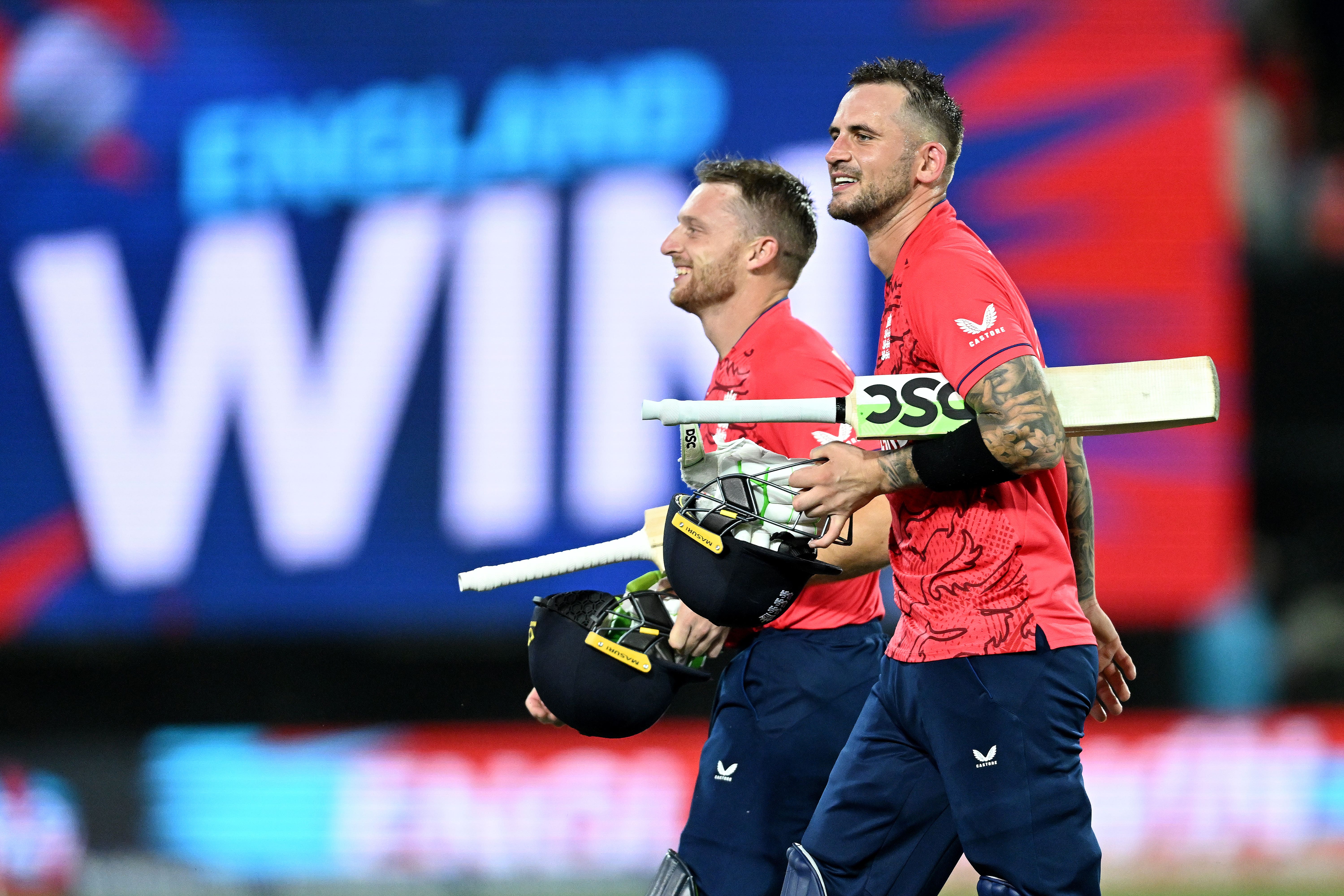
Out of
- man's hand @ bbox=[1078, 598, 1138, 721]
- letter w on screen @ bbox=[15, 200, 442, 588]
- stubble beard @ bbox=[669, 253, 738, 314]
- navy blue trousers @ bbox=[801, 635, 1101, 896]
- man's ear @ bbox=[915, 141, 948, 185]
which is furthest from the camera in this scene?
letter w on screen @ bbox=[15, 200, 442, 588]

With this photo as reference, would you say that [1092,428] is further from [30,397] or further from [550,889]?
[30,397]

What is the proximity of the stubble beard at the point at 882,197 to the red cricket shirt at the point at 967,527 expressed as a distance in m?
0.11

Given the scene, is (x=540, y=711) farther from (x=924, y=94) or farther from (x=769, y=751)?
(x=924, y=94)

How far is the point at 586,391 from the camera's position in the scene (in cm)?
700

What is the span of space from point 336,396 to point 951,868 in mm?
4631

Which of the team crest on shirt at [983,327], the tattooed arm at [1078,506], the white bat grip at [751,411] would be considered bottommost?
the tattooed arm at [1078,506]

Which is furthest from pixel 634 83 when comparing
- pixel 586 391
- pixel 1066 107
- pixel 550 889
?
pixel 550 889

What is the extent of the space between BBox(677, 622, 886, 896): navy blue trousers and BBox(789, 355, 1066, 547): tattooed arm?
0.86 m

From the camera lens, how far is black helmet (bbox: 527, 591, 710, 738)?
345cm

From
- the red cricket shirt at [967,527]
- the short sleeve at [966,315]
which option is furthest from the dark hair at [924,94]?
the short sleeve at [966,315]

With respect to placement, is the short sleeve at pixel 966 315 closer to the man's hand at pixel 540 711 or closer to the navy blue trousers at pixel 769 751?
the navy blue trousers at pixel 769 751

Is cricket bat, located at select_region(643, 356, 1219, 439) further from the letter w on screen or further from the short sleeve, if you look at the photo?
the letter w on screen

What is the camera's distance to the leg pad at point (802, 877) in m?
3.03

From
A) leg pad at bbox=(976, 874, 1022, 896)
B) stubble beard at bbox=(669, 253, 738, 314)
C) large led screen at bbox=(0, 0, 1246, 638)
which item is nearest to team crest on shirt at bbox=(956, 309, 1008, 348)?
leg pad at bbox=(976, 874, 1022, 896)
